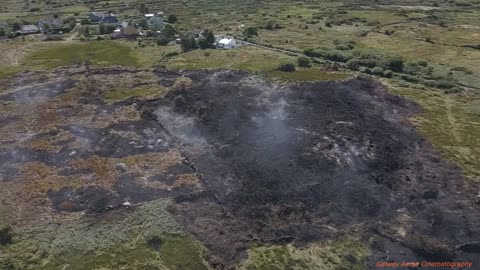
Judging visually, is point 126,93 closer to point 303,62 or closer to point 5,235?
point 303,62

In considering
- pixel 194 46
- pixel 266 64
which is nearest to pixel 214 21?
pixel 194 46

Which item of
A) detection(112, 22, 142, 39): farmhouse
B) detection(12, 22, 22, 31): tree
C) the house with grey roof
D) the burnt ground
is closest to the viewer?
the burnt ground

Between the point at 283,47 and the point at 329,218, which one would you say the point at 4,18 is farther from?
the point at 329,218

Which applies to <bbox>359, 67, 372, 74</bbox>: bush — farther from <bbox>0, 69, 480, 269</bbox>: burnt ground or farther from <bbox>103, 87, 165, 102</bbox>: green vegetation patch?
<bbox>103, 87, 165, 102</bbox>: green vegetation patch

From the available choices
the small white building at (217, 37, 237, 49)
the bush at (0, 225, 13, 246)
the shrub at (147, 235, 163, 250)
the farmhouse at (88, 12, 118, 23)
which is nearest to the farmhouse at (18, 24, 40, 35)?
the farmhouse at (88, 12, 118, 23)

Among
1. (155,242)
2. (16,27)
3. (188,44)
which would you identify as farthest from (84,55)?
(155,242)

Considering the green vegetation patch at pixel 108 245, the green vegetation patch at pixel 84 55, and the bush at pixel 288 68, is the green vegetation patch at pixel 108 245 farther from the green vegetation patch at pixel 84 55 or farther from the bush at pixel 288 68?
the green vegetation patch at pixel 84 55

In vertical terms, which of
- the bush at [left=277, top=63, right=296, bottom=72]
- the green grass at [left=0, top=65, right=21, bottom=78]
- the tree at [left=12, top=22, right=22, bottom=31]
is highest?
the bush at [left=277, top=63, right=296, bottom=72]

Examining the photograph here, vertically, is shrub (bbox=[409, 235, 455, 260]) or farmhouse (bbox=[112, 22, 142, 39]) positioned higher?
shrub (bbox=[409, 235, 455, 260])
